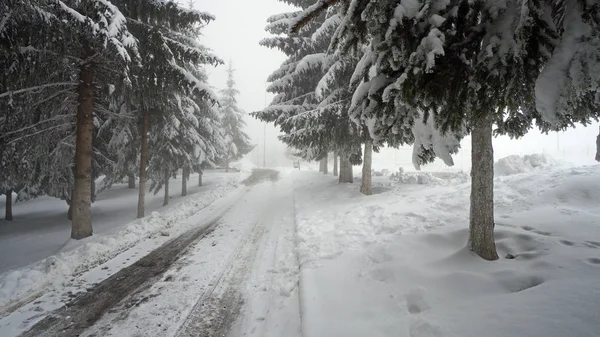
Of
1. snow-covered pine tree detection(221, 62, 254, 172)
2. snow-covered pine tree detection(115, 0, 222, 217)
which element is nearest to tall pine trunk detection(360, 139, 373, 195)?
snow-covered pine tree detection(115, 0, 222, 217)

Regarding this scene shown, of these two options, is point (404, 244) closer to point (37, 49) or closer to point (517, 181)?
point (517, 181)

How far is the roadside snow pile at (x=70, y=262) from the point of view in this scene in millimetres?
4793

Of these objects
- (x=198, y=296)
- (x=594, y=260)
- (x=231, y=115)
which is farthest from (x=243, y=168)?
(x=594, y=260)

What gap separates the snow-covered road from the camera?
3930 mm

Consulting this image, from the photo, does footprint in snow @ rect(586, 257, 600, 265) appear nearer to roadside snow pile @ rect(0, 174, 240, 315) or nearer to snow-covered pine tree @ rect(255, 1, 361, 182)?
snow-covered pine tree @ rect(255, 1, 361, 182)

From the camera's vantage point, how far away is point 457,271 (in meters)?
4.25

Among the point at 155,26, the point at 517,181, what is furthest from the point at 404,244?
the point at 155,26

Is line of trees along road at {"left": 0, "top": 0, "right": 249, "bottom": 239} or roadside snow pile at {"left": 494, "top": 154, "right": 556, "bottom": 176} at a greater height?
line of trees along road at {"left": 0, "top": 0, "right": 249, "bottom": 239}

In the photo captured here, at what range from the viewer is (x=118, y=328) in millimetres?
3908

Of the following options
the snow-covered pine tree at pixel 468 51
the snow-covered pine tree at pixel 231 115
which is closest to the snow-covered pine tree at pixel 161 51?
the snow-covered pine tree at pixel 468 51

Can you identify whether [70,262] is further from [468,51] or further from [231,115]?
[231,115]

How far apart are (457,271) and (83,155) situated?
33.3 ft

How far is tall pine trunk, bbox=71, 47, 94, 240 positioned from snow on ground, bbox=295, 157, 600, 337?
22.3ft

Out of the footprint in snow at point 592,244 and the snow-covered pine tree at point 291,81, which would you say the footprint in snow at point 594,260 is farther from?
the snow-covered pine tree at point 291,81
